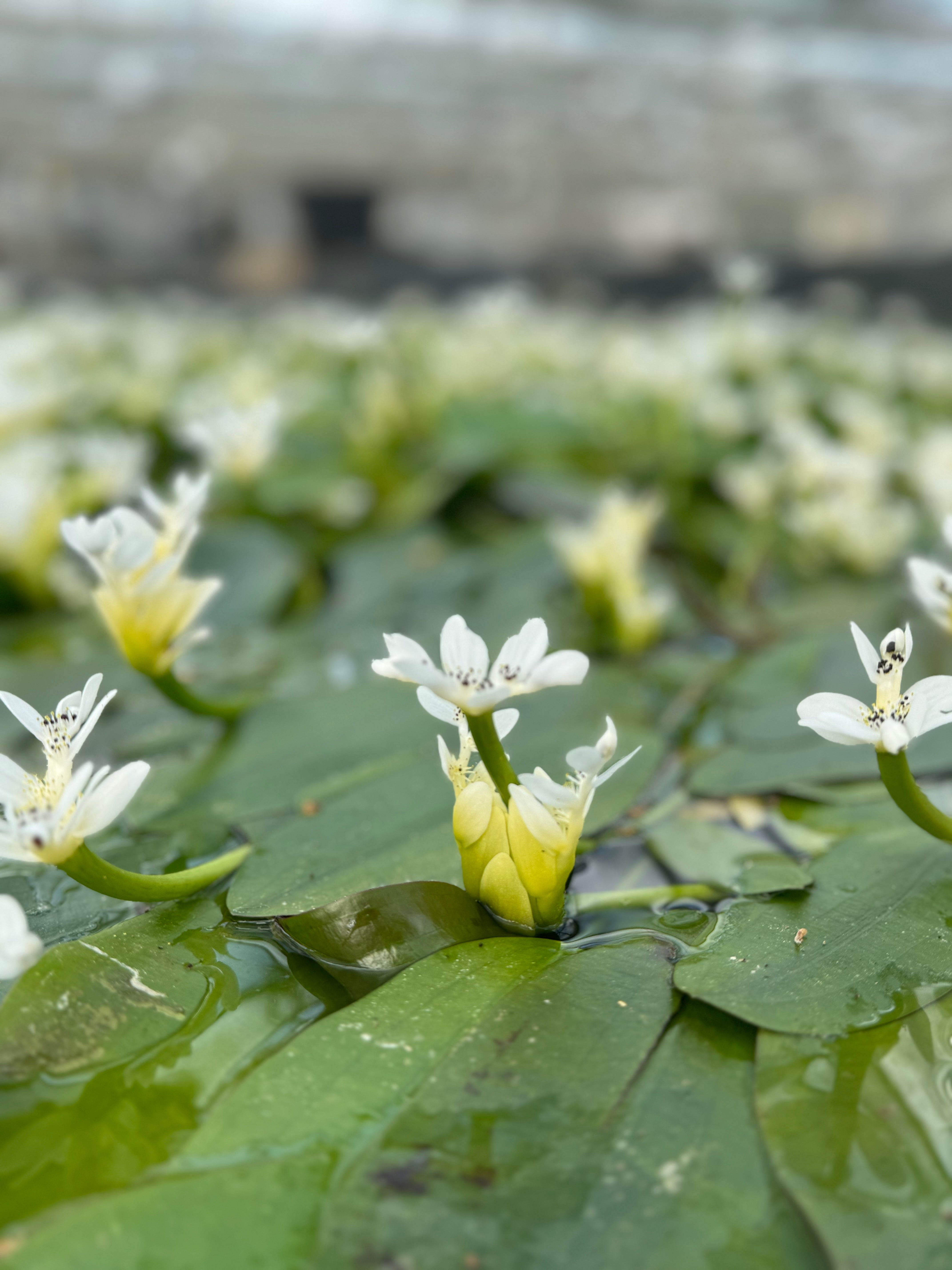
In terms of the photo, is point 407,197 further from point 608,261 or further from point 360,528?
point 360,528

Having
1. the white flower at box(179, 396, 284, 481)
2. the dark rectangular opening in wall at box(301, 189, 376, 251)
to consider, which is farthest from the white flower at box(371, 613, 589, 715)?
the dark rectangular opening in wall at box(301, 189, 376, 251)

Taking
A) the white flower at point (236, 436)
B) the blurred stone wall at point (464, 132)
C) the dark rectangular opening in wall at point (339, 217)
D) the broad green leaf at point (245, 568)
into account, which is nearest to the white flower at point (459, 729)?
the white flower at point (236, 436)

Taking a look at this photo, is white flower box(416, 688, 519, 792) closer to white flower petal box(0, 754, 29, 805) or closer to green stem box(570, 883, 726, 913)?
green stem box(570, 883, 726, 913)

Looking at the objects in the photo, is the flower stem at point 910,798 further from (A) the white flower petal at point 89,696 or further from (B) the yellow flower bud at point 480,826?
(A) the white flower petal at point 89,696

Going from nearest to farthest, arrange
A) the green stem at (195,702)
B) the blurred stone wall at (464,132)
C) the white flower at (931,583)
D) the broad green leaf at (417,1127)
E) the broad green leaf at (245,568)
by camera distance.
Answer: the broad green leaf at (417,1127)
the white flower at (931,583)
the green stem at (195,702)
the broad green leaf at (245,568)
the blurred stone wall at (464,132)

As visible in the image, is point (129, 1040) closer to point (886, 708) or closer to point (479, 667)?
point (479, 667)

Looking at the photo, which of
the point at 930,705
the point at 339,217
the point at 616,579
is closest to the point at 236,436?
the point at 616,579
